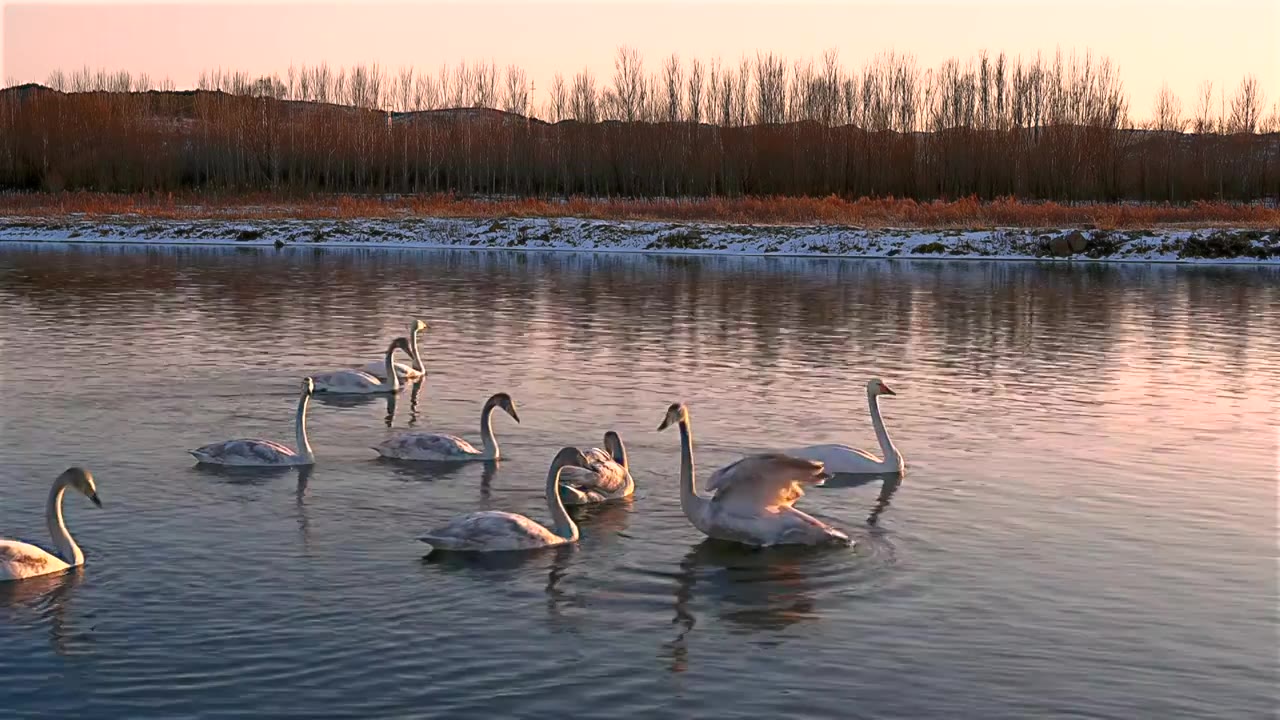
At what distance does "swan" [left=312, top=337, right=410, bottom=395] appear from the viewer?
17.6 metres

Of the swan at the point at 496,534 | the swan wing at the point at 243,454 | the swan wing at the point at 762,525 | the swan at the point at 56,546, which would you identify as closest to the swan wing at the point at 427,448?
the swan wing at the point at 243,454

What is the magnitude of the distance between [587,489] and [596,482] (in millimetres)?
99

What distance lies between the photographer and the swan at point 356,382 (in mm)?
17578

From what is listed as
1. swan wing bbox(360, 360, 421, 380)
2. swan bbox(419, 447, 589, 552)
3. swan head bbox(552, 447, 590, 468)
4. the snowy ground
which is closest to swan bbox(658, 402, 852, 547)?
swan head bbox(552, 447, 590, 468)

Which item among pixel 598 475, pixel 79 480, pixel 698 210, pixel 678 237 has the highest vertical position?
pixel 698 210

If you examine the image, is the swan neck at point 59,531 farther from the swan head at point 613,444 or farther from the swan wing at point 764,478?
the swan head at point 613,444

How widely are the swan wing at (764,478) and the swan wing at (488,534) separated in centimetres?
122

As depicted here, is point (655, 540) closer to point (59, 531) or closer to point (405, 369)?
point (59, 531)

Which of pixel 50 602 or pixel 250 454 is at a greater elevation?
pixel 250 454

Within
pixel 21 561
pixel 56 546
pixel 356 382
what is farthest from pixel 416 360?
pixel 21 561

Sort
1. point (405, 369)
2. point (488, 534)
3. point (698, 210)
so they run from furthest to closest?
point (698, 210) < point (405, 369) < point (488, 534)

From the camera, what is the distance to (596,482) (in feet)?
38.6

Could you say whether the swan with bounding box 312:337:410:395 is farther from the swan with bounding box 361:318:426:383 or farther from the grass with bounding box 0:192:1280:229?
the grass with bounding box 0:192:1280:229

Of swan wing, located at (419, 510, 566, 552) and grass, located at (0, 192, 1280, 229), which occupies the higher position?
grass, located at (0, 192, 1280, 229)
